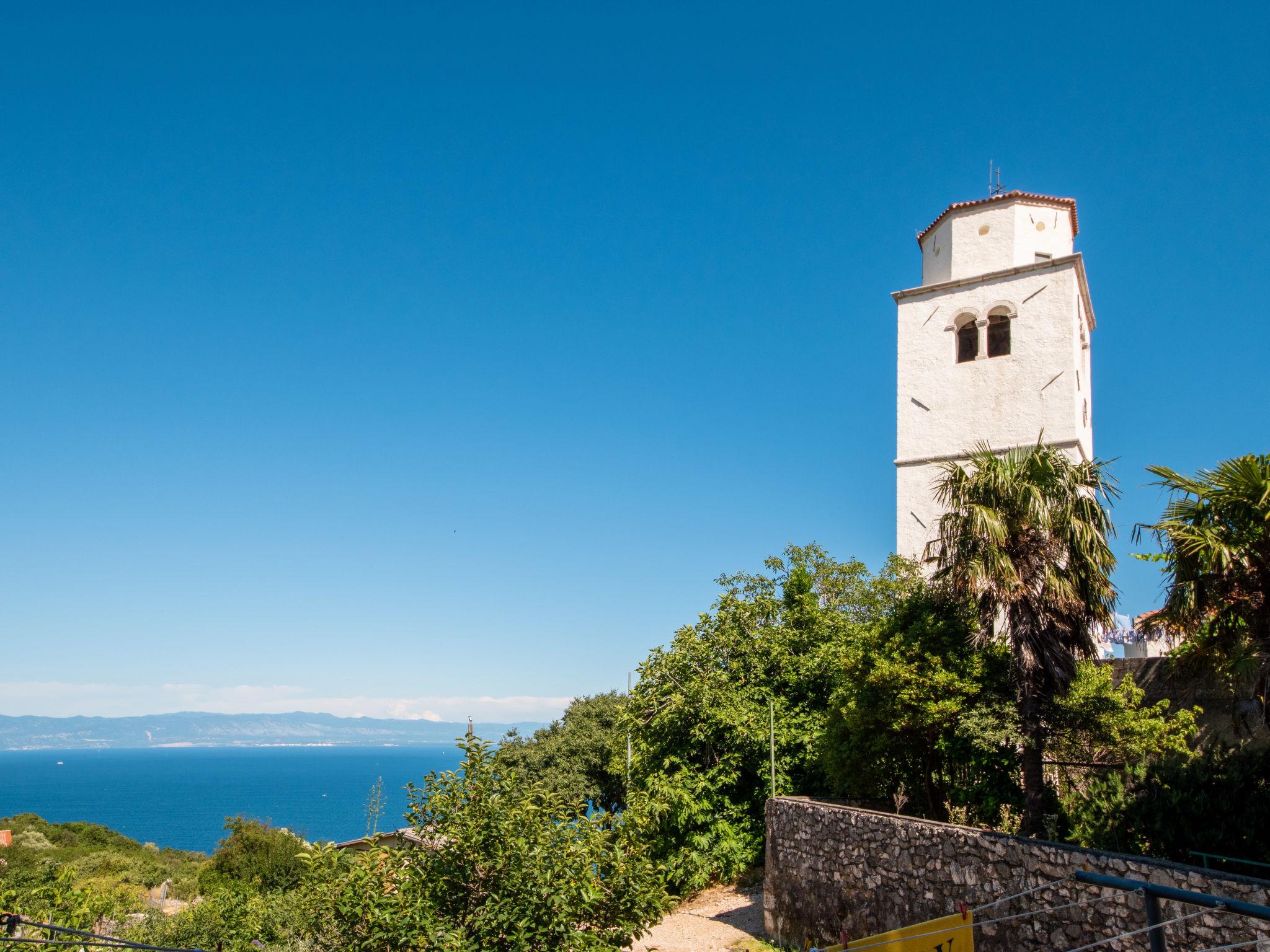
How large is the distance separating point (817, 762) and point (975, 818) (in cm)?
553

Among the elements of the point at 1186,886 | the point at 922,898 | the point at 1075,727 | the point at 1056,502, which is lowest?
the point at 922,898

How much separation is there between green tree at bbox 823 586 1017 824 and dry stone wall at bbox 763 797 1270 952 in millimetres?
1259

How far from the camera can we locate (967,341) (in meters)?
25.4

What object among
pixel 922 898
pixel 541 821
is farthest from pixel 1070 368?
pixel 541 821

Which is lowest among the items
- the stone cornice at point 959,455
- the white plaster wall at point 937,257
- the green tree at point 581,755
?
the green tree at point 581,755

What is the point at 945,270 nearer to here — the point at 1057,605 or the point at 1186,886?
the point at 1057,605

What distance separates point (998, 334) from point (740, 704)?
12843 mm

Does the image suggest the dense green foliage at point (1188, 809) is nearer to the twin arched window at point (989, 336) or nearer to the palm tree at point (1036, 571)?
the palm tree at point (1036, 571)

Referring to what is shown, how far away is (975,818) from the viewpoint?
44.4 ft

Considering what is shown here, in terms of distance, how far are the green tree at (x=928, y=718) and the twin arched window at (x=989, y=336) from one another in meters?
12.2

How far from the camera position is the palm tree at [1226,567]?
9586 millimetres

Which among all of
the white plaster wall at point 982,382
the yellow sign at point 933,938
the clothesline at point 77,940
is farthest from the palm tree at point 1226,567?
the white plaster wall at point 982,382

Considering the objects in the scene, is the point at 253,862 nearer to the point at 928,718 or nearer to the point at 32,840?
the point at 32,840

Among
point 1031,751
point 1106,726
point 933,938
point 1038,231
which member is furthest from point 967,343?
point 933,938
